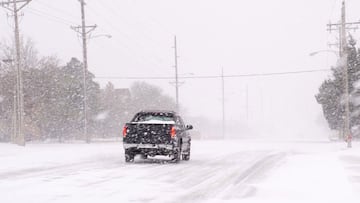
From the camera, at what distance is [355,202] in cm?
978

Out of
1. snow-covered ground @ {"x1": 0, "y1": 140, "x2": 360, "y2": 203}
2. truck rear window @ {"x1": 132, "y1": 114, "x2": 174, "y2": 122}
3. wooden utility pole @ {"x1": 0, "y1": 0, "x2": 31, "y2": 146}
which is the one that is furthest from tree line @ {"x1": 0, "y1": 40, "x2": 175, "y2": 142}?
snow-covered ground @ {"x1": 0, "y1": 140, "x2": 360, "y2": 203}

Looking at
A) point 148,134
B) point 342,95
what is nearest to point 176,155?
point 148,134

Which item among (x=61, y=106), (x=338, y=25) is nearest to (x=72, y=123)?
(x=61, y=106)

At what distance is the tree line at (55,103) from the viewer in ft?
189

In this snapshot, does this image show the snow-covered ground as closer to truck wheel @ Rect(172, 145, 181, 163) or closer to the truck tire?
truck wheel @ Rect(172, 145, 181, 163)

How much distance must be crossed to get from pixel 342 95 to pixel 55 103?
29.7 m

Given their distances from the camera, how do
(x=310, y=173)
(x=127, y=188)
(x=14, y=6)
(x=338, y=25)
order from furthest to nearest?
(x=338, y=25) < (x=14, y=6) < (x=310, y=173) < (x=127, y=188)

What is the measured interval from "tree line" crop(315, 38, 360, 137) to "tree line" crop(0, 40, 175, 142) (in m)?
25.3

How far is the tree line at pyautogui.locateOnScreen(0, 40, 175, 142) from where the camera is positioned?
57719mm

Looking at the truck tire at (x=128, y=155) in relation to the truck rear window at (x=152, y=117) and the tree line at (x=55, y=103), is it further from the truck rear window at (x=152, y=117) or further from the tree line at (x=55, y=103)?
the tree line at (x=55, y=103)

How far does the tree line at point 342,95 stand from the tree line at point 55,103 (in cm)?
2535

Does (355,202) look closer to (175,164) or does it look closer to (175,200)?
(175,200)

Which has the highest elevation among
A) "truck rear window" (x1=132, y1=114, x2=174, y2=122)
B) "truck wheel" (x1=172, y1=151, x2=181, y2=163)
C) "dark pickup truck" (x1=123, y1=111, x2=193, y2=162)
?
"truck rear window" (x1=132, y1=114, x2=174, y2=122)

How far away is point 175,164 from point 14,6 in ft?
73.8
